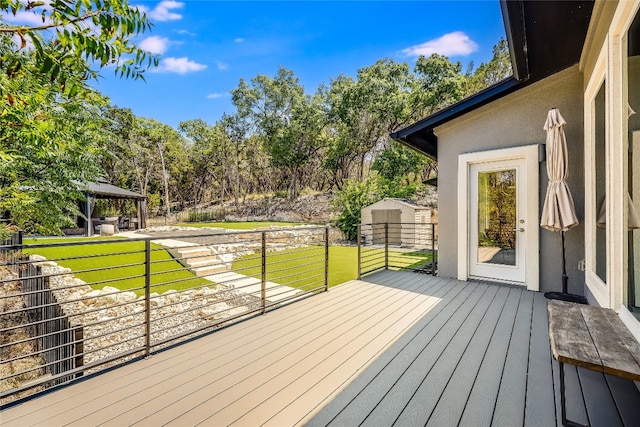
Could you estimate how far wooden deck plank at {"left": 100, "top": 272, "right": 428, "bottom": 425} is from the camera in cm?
192

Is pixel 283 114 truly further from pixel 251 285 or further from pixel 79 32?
pixel 79 32

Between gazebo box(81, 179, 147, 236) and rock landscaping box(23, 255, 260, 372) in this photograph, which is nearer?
rock landscaping box(23, 255, 260, 372)

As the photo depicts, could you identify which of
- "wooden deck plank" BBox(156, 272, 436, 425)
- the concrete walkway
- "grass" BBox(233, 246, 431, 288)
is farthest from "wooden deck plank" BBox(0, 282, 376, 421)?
"grass" BBox(233, 246, 431, 288)

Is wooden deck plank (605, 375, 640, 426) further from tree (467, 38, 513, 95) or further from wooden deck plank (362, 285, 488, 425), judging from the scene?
tree (467, 38, 513, 95)

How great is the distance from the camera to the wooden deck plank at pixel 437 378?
186cm

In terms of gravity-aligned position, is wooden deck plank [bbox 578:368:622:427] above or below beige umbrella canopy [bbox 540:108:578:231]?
below

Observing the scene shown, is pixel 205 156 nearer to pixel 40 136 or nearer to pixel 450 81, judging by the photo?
pixel 450 81

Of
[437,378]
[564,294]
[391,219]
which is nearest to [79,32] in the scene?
[437,378]

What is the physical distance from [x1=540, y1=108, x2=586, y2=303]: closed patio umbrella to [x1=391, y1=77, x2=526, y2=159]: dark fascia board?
0.95 m

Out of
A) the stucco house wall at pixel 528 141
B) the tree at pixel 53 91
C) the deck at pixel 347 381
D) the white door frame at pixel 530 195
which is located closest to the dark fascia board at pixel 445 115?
the stucco house wall at pixel 528 141

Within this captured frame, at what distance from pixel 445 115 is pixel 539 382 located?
14.3 ft

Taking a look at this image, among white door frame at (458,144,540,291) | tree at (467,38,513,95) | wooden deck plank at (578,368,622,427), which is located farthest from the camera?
tree at (467,38,513,95)

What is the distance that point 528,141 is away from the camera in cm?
479

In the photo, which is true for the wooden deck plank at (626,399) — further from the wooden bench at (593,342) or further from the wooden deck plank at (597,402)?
the wooden bench at (593,342)
